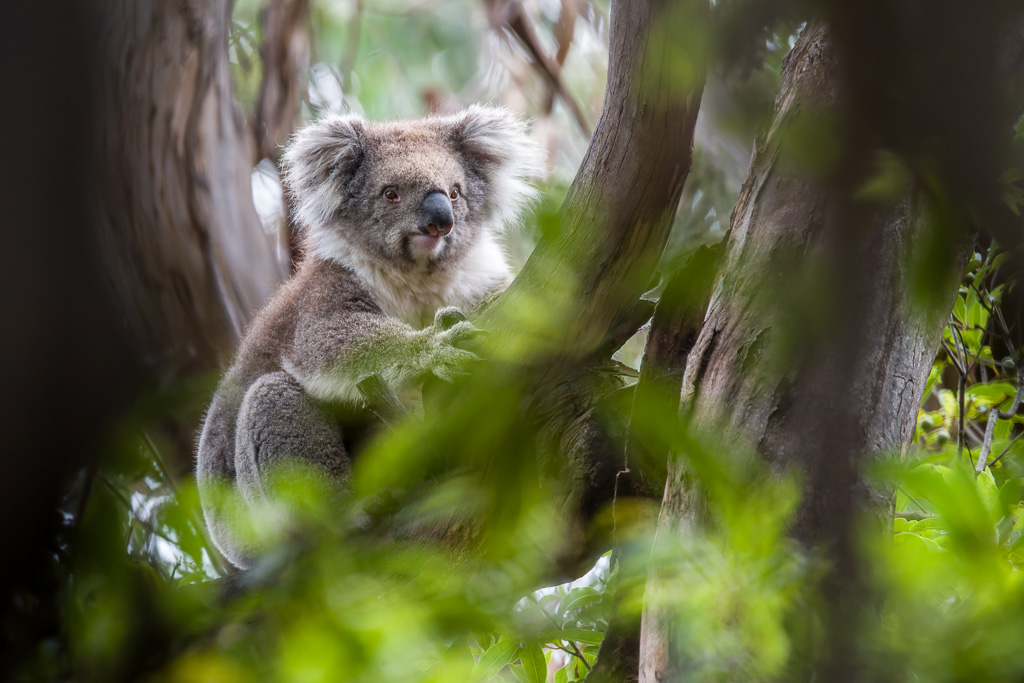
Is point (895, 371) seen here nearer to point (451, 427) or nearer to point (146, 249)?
point (451, 427)

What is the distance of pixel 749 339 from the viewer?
1590mm

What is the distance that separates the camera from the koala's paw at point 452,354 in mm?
2924

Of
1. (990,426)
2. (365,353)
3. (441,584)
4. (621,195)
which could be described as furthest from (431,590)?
(365,353)

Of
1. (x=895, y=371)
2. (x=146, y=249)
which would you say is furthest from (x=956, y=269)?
(x=146, y=249)

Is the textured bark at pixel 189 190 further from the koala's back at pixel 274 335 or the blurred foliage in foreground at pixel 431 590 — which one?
the blurred foliage in foreground at pixel 431 590

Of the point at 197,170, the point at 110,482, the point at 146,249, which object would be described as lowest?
the point at 110,482

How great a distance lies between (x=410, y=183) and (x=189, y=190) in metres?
1.90

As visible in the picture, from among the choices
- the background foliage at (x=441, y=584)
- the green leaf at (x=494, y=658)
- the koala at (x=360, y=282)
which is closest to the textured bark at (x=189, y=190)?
the koala at (x=360, y=282)

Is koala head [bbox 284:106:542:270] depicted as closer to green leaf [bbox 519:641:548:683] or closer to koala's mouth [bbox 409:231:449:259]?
koala's mouth [bbox 409:231:449:259]

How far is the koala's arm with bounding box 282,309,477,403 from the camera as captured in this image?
3002mm

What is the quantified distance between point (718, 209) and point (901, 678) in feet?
10.5

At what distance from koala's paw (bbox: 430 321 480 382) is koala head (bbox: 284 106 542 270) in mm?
661

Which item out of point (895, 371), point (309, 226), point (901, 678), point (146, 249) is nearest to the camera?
point (901, 678)

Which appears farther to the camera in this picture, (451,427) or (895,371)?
(895,371)
